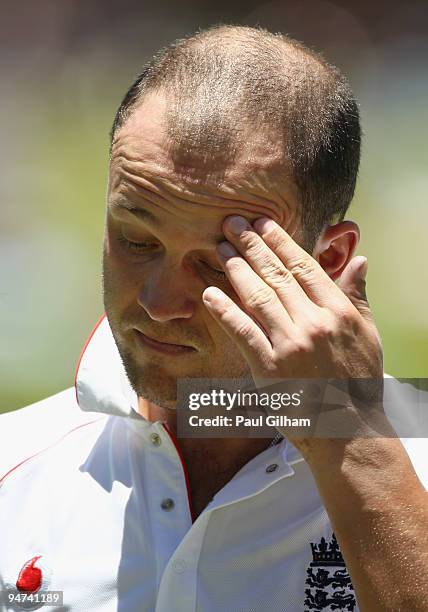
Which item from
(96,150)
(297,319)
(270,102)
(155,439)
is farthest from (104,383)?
(96,150)

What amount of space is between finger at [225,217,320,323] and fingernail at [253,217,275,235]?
16 millimetres

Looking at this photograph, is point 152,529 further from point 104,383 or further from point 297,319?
point 297,319

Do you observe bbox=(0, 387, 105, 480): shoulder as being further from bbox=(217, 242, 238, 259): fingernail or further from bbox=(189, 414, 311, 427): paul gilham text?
bbox=(217, 242, 238, 259): fingernail

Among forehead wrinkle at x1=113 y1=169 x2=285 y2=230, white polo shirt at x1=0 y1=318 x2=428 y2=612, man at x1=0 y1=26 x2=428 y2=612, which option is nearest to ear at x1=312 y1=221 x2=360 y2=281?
man at x1=0 y1=26 x2=428 y2=612

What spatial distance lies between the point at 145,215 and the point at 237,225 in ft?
0.81

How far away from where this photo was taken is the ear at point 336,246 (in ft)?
7.62

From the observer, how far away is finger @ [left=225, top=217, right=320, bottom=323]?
1.75 meters

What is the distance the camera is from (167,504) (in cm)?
206

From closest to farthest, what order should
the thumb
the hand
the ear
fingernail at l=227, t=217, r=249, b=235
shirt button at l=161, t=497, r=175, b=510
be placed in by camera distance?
the hand → the thumb → fingernail at l=227, t=217, r=249, b=235 → shirt button at l=161, t=497, r=175, b=510 → the ear

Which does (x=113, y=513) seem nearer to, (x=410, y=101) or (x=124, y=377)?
(x=124, y=377)

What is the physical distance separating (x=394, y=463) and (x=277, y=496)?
0.41 metres

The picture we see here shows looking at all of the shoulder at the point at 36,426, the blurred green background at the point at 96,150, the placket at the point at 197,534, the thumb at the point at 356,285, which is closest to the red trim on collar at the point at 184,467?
the placket at the point at 197,534

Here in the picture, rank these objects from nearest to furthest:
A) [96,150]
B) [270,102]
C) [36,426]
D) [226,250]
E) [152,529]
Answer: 1. [226,250]
2. [152,529]
3. [270,102]
4. [36,426]
5. [96,150]

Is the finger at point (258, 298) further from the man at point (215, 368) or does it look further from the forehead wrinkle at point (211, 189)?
the forehead wrinkle at point (211, 189)
